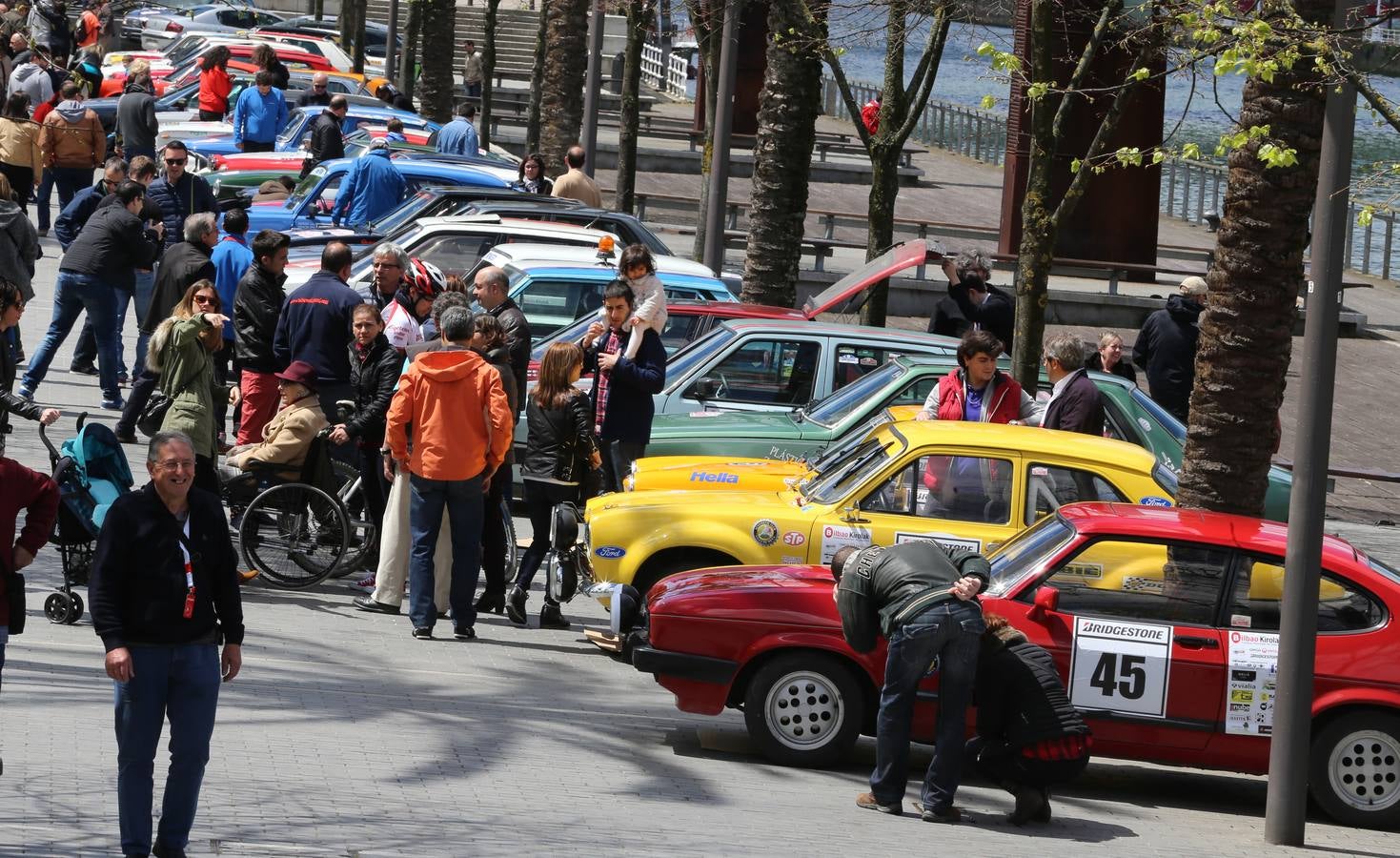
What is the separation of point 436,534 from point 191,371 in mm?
1739

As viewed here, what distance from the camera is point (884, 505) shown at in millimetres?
10070

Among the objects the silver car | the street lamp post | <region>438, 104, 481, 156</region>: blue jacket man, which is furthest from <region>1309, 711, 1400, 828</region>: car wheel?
the silver car

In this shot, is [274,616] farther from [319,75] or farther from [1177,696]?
[319,75]

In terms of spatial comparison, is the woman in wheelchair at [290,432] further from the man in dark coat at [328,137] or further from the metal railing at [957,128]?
the metal railing at [957,128]

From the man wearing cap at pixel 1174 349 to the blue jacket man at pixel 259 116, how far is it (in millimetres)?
15109

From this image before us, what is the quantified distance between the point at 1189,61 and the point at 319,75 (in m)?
22.7

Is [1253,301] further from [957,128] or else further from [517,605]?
[957,128]

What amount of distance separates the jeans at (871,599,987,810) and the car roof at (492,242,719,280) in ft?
26.7

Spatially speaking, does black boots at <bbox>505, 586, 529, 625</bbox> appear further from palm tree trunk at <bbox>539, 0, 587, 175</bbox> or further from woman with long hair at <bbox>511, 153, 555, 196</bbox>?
palm tree trunk at <bbox>539, 0, 587, 175</bbox>

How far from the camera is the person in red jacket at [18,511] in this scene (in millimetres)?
6762

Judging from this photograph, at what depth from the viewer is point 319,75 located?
29.5m

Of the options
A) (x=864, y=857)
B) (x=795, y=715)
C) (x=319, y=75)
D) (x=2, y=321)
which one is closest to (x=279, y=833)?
(x=864, y=857)

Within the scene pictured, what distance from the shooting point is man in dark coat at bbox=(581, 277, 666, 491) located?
11.6m

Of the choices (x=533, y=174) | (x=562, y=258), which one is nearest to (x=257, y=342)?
(x=562, y=258)
